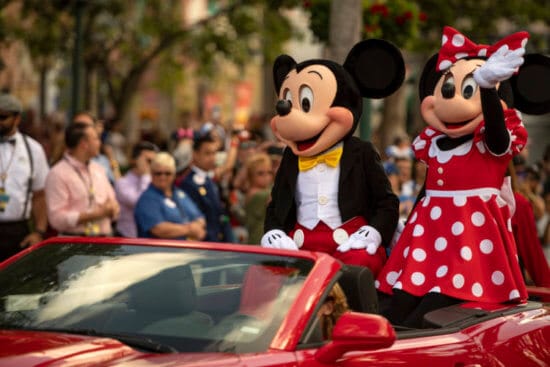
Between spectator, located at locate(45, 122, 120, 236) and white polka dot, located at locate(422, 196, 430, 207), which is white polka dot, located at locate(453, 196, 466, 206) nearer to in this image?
white polka dot, located at locate(422, 196, 430, 207)

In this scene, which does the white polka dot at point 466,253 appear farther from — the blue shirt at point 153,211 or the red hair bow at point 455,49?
the blue shirt at point 153,211

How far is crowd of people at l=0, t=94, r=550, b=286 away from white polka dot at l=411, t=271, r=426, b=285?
1230 mm

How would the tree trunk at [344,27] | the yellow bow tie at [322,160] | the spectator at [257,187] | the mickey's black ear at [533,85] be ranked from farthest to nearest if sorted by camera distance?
the spectator at [257,187]
the tree trunk at [344,27]
the mickey's black ear at [533,85]
the yellow bow tie at [322,160]

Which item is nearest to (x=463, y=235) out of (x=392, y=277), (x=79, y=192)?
(x=392, y=277)

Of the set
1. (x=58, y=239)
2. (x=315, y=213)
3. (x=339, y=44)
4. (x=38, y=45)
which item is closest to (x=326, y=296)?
(x=58, y=239)

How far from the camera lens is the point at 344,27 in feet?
38.1

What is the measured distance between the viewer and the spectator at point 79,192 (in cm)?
1051

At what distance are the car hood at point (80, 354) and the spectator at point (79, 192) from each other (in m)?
5.33

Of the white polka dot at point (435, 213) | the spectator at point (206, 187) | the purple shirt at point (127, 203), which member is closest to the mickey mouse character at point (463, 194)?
the white polka dot at point (435, 213)

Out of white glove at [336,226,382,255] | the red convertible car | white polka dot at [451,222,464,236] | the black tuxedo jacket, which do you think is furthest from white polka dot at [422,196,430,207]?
the red convertible car

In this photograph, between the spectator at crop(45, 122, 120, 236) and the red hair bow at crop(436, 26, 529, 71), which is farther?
the spectator at crop(45, 122, 120, 236)

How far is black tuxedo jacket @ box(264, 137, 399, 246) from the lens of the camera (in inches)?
305

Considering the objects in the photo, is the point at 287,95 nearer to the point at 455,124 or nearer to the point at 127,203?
the point at 455,124

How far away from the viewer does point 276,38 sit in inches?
933
